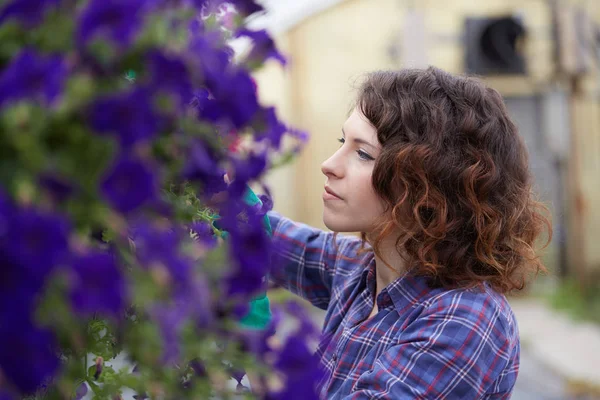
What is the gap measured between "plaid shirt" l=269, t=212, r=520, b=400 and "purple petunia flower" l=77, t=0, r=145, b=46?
1.94ft

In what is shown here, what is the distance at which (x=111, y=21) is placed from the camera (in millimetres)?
438

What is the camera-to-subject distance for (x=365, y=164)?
1233mm

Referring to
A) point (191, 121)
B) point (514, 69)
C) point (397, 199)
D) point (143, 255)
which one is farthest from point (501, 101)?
point (514, 69)

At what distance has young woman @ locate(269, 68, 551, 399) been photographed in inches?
44.9

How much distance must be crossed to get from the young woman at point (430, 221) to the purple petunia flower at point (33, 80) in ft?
2.57

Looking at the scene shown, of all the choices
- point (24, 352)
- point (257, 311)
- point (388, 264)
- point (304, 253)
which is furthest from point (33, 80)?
point (304, 253)

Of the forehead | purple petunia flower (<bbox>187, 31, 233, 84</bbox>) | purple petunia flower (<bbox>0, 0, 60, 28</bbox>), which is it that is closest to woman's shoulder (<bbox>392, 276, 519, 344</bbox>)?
the forehead

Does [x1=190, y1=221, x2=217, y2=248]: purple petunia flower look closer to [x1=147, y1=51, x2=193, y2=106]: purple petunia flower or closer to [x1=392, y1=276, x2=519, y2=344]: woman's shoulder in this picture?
[x1=147, y1=51, x2=193, y2=106]: purple petunia flower

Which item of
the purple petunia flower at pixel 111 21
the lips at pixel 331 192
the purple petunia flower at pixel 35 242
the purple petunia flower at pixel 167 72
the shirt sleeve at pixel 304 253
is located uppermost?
the purple petunia flower at pixel 111 21

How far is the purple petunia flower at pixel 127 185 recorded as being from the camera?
42cm

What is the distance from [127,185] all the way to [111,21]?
10 centimetres

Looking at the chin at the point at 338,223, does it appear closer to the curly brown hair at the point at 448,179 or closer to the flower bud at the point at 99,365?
the curly brown hair at the point at 448,179

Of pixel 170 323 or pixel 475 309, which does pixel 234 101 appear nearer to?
pixel 170 323

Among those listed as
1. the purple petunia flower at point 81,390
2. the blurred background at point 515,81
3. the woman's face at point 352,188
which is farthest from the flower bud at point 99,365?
the blurred background at point 515,81
